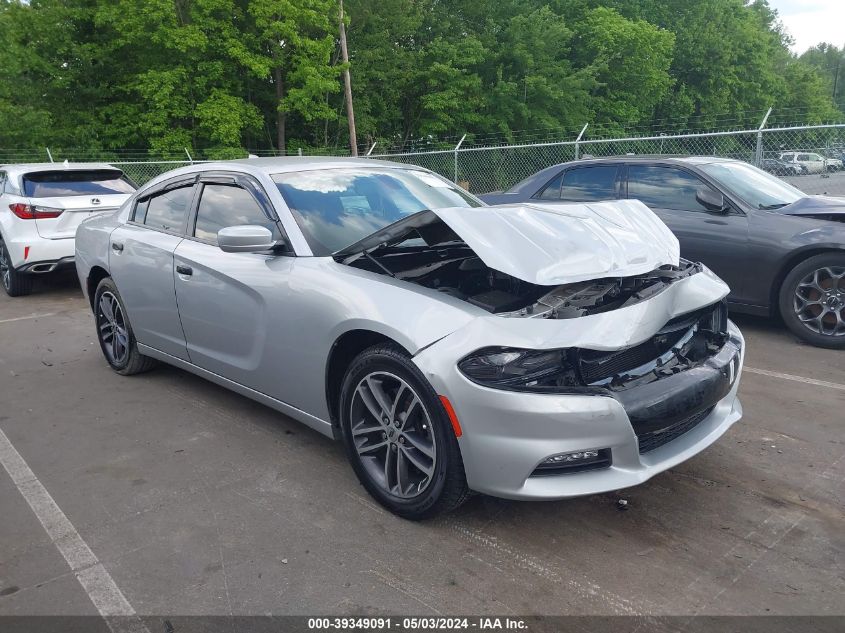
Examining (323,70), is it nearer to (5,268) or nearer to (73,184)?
(73,184)

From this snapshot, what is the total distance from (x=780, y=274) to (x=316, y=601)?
16.0ft

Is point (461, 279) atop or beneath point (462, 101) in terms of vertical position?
beneath

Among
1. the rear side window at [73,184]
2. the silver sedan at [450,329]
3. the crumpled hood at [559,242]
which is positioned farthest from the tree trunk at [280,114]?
the crumpled hood at [559,242]

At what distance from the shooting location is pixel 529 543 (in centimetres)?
271

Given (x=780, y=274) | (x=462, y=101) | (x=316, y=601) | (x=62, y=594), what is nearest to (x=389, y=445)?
(x=316, y=601)

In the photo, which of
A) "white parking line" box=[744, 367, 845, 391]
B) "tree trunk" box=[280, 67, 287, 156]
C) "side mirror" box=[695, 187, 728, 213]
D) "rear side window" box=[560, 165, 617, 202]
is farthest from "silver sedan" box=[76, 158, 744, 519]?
"tree trunk" box=[280, 67, 287, 156]

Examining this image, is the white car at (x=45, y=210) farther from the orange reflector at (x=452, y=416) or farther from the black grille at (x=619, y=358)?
the black grille at (x=619, y=358)

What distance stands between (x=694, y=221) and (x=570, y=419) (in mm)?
4224

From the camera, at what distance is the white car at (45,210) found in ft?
26.1

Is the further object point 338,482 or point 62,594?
point 338,482

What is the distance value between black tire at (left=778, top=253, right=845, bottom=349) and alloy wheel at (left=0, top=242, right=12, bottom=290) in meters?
8.79

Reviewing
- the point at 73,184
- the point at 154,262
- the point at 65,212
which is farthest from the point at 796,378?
the point at 73,184

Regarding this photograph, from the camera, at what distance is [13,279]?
8.40m

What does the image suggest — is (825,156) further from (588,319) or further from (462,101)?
(462,101)
